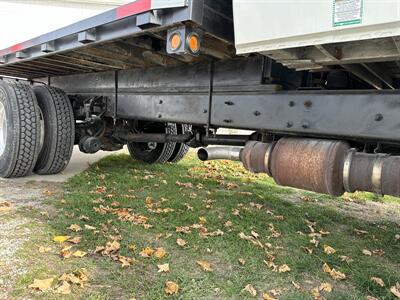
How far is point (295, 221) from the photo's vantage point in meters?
3.73

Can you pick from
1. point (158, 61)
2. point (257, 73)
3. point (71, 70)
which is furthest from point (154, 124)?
point (257, 73)

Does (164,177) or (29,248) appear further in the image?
(164,177)

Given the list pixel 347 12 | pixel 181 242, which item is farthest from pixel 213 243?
pixel 347 12

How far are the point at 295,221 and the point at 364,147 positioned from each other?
1332 mm

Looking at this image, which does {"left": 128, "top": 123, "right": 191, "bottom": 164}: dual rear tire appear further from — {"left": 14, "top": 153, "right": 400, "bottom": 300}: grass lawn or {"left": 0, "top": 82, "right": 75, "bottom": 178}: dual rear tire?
{"left": 0, "top": 82, "right": 75, "bottom": 178}: dual rear tire

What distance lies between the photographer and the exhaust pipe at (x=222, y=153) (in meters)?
3.14

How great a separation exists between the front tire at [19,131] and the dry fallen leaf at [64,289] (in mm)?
2544

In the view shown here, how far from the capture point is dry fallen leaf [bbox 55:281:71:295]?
2.14 meters

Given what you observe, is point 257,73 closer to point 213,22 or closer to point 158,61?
point 213,22

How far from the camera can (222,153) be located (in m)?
3.27

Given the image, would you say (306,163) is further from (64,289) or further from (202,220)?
(64,289)

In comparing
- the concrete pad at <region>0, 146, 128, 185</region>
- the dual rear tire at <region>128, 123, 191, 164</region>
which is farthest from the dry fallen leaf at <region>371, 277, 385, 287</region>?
the dual rear tire at <region>128, 123, 191, 164</region>

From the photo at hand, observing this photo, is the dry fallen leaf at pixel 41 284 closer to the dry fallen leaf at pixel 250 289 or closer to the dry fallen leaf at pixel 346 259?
the dry fallen leaf at pixel 250 289

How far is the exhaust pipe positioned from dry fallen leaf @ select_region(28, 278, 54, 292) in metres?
1.61
